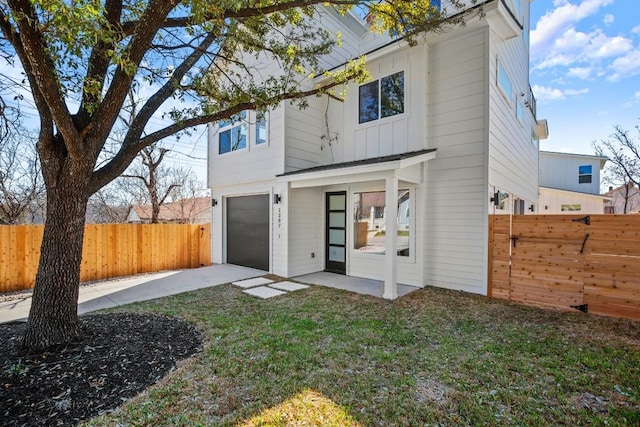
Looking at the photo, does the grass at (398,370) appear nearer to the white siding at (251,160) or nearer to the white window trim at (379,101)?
the white siding at (251,160)

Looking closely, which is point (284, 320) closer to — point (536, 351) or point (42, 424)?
point (42, 424)

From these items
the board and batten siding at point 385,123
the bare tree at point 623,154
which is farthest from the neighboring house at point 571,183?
the board and batten siding at point 385,123

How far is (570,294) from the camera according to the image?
5.11 metres

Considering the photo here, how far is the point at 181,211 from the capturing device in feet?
51.6

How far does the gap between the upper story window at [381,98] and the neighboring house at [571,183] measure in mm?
14679

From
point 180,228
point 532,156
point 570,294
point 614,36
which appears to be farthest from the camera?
point 532,156

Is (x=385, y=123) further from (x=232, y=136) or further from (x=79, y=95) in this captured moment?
(x=79, y=95)

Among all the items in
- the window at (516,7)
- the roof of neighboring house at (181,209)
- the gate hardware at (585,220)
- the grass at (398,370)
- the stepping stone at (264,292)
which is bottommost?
the stepping stone at (264,292)

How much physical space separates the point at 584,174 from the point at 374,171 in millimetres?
21838

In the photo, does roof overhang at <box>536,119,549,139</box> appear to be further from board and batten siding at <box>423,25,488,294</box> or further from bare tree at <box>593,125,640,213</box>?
board and batten siding at <box>423,25,488,294</box>

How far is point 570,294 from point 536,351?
2.36 m

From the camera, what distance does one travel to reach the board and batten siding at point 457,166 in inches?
235

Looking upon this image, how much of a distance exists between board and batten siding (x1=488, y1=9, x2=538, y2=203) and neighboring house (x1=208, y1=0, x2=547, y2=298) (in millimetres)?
50

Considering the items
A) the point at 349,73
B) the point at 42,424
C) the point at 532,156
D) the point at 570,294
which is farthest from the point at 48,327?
the point at 532,156
